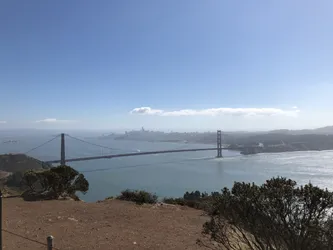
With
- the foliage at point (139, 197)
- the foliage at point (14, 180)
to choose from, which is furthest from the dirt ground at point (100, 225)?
the foliage at point (14, 180)

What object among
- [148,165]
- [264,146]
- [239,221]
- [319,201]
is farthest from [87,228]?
[264,146]

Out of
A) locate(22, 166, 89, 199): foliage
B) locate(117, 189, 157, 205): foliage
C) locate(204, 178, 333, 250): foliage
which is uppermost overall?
locate(204, 178, 333, 250): foliage

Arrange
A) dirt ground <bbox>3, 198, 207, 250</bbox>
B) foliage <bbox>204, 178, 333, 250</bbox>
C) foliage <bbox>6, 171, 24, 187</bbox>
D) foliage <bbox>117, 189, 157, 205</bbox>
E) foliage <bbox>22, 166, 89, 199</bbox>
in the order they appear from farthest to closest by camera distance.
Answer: foliage <bbox>6, 171, 24, 187</bbox> → foliage <bbox>22, 166, 89, 199</bbox> → foliage <bbox>117, 189, 157, 205</bbox> → dirt ground <bbox>3, 198, 207, 250</bbox> → foliage <bbox>204, 178, 333, 250</bbox>

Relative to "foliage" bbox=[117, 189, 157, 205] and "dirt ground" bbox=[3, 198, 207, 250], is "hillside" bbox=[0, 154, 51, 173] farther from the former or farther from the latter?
"dirt ground" bbox=[3, 198, 207, 250]

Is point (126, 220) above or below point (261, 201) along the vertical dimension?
below

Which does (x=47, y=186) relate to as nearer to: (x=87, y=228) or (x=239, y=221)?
(x=87, y=228)

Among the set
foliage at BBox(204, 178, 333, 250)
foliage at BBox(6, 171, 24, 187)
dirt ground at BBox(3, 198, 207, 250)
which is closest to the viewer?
foliage at BBox(204, 178, 333, 250)

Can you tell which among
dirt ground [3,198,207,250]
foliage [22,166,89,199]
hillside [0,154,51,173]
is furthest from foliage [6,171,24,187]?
dirt ground [3,198,207,250]
